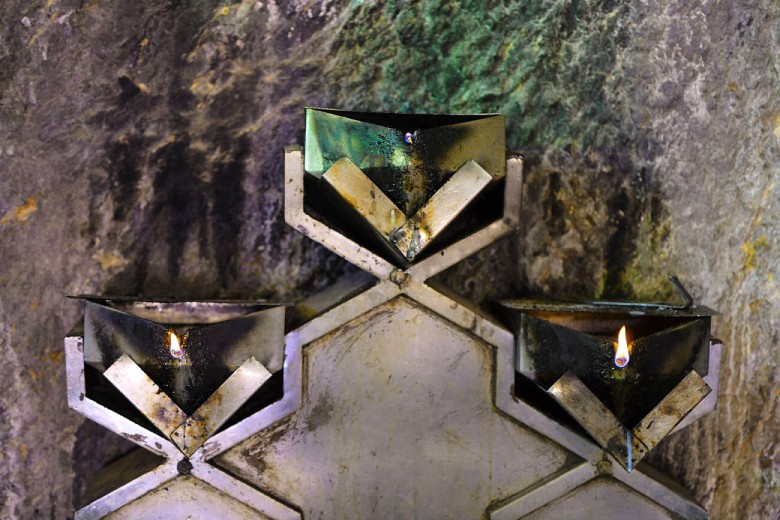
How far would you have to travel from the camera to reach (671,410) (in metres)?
1.41

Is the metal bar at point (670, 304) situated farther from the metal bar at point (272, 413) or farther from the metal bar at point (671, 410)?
the metal bar at point (272, 413)

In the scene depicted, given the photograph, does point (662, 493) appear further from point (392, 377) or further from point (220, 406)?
point (220, 406)

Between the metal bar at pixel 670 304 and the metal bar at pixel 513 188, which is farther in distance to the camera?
the metal bar at pixel 670 304

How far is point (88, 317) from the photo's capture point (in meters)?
1.37

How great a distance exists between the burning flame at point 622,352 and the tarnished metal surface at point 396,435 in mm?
228

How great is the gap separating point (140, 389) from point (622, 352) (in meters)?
0.86

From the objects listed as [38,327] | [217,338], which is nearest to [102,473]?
[38,327]

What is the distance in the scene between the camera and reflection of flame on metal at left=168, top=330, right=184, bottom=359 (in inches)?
53.2

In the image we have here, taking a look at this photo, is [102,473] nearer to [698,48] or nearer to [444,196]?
[444,196]

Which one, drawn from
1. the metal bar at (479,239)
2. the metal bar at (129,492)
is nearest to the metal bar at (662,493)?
the metal bar at (479,239)

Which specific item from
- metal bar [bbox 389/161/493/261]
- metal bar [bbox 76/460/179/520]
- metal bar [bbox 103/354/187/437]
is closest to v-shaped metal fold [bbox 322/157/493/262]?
metal bar [bbox 389/161/493/261]

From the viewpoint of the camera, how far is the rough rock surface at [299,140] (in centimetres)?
152

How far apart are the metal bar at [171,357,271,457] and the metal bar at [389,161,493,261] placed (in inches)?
13.8

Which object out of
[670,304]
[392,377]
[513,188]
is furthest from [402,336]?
[670,304]
